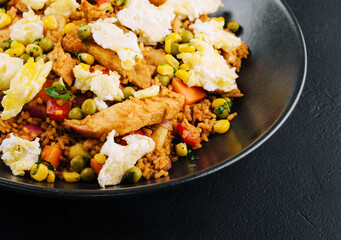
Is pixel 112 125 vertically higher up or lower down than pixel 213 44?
lower down

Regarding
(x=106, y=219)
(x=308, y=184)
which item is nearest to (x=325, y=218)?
(x=308, y=184)

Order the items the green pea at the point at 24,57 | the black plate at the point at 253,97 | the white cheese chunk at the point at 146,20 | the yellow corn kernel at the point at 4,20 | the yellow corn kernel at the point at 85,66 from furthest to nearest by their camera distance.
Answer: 1. the yellow corn kernel at the point at 4,20
2. the white cheese chunk at the point at 146,20
3. the green pea at the point at 24,57
4. the yellow corn kernel at the point at 85,66
5. the black plate at the point at 253,97

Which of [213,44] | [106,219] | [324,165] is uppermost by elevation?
[213,44]

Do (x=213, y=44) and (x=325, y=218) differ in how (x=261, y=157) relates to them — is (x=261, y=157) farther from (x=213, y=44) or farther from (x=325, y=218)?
(x=213, y=44)

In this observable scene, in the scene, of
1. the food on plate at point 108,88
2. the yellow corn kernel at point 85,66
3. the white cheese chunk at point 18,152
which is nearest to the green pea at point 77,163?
the food on plate at point 108,88

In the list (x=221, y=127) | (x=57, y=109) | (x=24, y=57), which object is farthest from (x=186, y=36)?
(x=24, y=57)

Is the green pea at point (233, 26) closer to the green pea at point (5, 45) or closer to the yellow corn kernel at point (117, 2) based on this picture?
the yellow corn kernel at point (117, 2)

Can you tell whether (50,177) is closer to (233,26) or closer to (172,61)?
(172,61)
